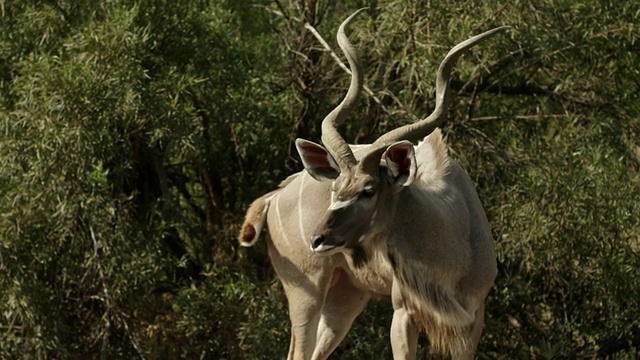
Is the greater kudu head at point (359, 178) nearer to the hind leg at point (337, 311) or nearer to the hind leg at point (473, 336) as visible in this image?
the hind leg at point (473, 336)

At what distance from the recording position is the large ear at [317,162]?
3916 millimetres

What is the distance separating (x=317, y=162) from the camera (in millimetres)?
3934

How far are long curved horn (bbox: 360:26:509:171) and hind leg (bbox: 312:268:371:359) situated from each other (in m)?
1.15

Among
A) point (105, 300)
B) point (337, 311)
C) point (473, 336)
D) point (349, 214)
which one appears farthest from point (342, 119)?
point (105, 300)

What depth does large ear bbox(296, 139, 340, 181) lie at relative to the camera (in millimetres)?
3916

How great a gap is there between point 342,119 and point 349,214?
64 centimetres

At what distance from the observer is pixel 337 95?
643 cm

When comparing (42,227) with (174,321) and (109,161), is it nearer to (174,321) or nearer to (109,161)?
(109,161)

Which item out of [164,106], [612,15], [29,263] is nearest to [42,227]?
[29,263]

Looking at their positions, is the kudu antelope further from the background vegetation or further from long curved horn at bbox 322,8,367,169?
the background vegetation

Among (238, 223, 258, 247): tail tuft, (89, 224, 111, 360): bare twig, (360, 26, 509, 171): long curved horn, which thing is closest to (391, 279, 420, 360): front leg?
(360, 26, 509, 171): long curved horn

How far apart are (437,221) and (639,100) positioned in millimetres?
2448

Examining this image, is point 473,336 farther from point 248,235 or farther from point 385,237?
point 248,235

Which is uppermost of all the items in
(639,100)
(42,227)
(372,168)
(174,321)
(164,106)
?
(372,168)
